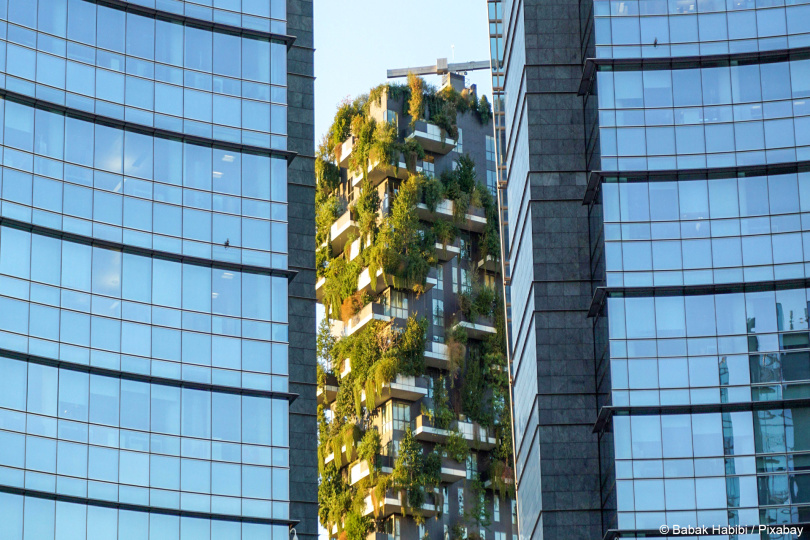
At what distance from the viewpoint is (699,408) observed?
6116cm

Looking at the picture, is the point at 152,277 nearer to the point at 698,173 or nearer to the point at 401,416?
the point at 698,173

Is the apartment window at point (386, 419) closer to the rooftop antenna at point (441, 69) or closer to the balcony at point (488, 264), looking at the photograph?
the balcony at point (488, 264)

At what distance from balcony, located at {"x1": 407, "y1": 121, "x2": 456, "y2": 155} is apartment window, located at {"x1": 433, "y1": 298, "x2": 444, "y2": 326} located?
426 inches

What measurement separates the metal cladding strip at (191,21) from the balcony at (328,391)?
39.8m

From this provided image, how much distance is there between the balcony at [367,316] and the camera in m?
99.4

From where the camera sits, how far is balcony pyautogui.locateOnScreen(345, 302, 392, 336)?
326 ft

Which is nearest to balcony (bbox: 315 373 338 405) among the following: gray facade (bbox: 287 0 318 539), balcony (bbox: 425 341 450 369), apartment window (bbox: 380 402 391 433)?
apartment window (bbox: 380 402 391 433)

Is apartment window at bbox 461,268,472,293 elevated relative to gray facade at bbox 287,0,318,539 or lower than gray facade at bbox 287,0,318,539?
elevated

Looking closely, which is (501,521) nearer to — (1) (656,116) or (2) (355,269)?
(2) (355,269)

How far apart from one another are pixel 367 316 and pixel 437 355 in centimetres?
513

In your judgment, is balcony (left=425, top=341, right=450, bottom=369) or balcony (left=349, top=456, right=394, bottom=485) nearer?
balcony (left=349, top=456, right=394, bottom=485)

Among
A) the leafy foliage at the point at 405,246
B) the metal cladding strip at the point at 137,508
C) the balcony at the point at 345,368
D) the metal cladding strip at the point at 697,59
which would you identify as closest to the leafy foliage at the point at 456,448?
the balcony at the point at 345,368

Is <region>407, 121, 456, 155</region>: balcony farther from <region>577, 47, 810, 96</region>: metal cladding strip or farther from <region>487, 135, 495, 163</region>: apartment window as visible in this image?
<region>577, 47, 810, 96</region>: metal cladding strip

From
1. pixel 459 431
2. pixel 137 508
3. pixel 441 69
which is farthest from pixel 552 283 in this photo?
pixel 441 69
